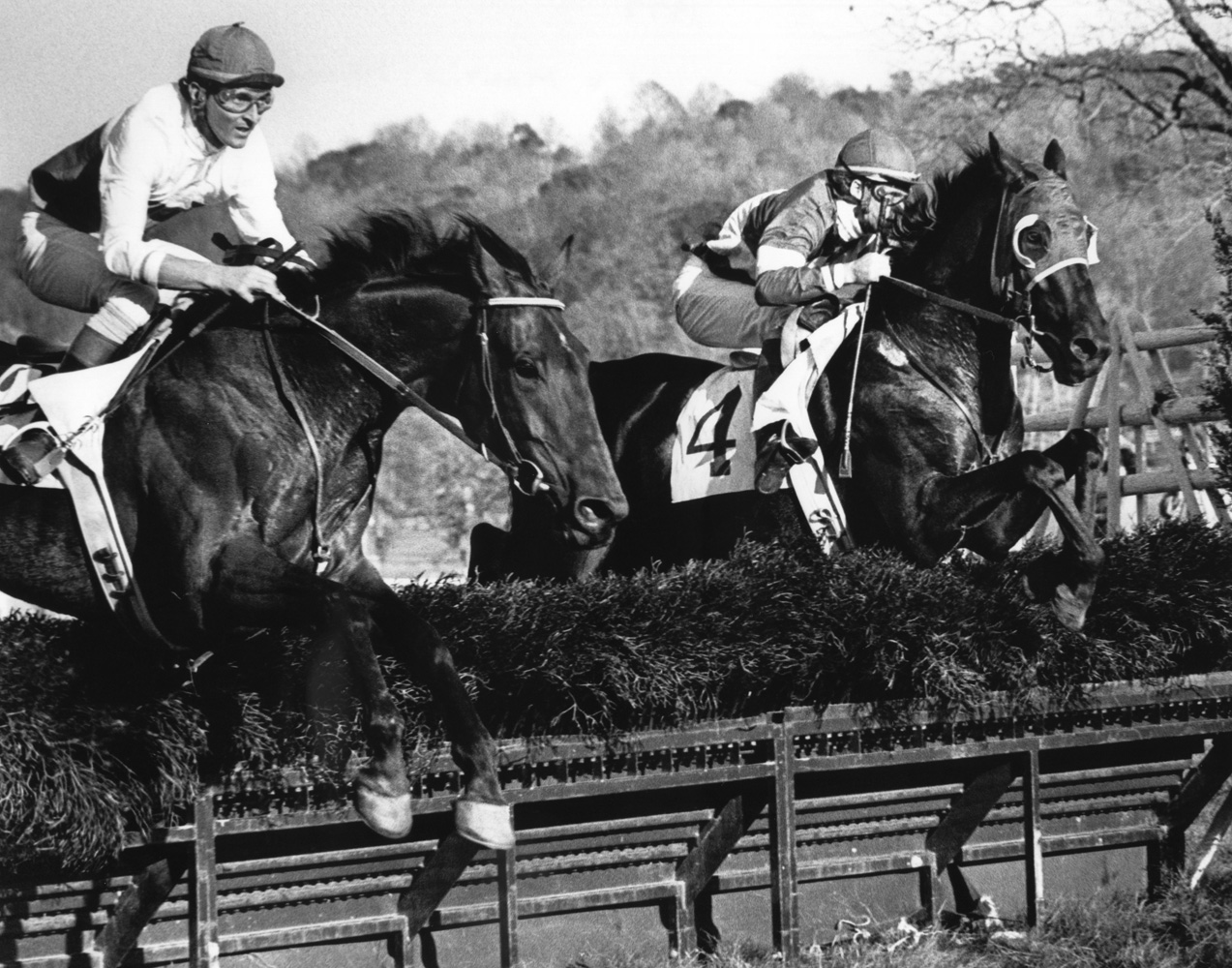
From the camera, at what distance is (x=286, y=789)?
368cm

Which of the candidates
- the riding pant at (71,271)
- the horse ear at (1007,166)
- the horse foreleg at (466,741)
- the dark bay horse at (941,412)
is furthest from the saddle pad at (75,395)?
the horse ear at (1007,166)

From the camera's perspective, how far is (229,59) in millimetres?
4332

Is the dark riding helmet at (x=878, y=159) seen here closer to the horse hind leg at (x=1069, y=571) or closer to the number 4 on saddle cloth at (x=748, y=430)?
the number 4 on saddle cloth at (x=748, y=430)

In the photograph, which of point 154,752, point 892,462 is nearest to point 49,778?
point 154,752

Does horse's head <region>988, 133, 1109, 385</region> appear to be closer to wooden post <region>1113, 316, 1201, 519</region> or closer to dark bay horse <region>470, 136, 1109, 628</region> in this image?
dark bay horse <region>470, 136, 1109, 628</region>

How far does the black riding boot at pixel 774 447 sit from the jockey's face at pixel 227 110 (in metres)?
2.11

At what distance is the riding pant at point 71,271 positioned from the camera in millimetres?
4410

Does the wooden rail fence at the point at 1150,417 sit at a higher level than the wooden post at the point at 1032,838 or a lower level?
higher

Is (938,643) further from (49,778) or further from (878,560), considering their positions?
(49,778)

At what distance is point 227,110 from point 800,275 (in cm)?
219

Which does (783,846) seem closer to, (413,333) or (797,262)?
(413,333)

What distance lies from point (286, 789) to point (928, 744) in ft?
5.90

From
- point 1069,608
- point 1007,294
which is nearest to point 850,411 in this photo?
point 1007,294

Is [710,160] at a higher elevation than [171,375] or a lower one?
higher
